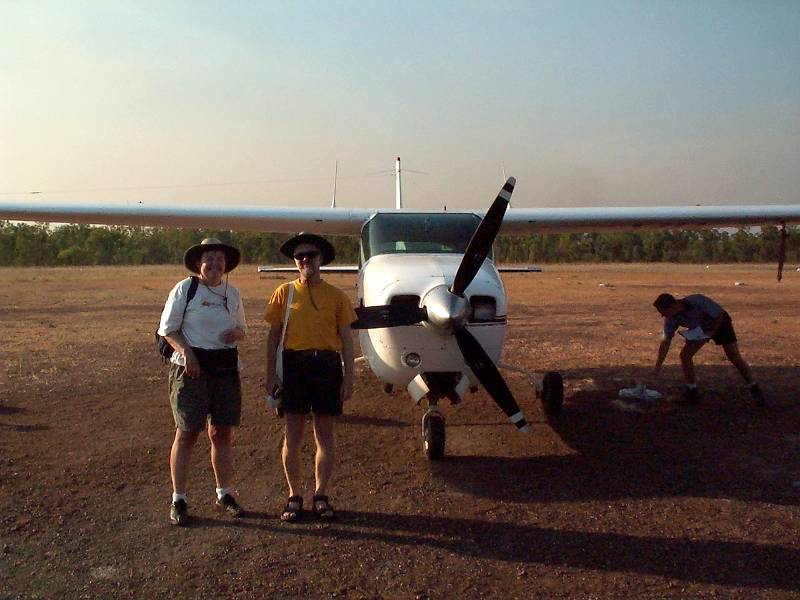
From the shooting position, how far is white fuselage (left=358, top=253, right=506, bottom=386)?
5.16 meters

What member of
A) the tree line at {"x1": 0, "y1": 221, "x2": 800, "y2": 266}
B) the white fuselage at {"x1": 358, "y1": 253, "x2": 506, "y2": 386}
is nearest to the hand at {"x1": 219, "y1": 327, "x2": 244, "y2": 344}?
the white fuselage at {"x1": 358, "y1": 253, "x2": 506, "y2": 386}

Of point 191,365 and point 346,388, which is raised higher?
point 191,365

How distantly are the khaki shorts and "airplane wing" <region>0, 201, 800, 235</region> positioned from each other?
430 centimetres

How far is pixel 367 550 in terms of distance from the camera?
376cm

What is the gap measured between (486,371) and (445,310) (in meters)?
0.75

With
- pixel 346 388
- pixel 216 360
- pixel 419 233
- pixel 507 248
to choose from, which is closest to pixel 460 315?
pixel 346 388

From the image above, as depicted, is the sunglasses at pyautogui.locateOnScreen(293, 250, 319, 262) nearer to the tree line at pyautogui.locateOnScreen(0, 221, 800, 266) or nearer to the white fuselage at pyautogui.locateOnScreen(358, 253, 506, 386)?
the white fuselage at pyautogui.locateOnScreen(358, 253, 506, 386)

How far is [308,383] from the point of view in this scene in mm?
4172

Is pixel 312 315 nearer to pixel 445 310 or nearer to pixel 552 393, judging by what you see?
pixel 445 310

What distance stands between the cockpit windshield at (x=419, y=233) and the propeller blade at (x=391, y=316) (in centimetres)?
147

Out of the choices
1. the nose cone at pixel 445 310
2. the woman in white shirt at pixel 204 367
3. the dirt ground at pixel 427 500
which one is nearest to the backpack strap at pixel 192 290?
the woman in white shirt at pixel 204 367

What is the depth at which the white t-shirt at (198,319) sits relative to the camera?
13.5ft

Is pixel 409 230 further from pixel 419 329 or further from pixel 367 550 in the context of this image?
pixel 367 550

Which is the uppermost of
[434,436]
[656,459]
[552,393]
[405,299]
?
[405,299]
